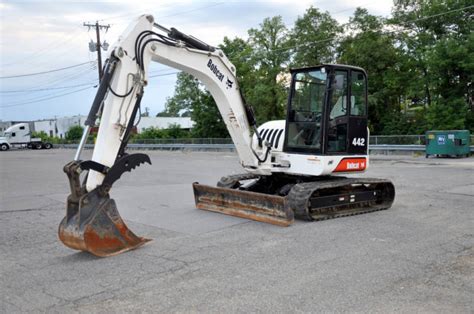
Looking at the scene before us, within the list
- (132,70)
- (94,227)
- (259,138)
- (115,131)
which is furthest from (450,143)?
(94,227)

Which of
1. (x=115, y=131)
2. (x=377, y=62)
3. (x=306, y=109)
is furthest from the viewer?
(x=377, y=62)

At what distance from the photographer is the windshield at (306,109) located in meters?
9.14

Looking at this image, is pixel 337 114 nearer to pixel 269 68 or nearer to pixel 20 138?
pixel 269 68

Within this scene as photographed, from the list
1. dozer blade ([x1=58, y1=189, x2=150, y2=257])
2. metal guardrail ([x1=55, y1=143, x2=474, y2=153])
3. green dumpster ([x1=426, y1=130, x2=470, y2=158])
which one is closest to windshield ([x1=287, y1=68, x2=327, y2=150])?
dozer blade ([x1=58, y1=189, x2=150, y2=257])

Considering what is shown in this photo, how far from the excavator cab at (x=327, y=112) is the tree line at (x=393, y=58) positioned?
80.0 ft

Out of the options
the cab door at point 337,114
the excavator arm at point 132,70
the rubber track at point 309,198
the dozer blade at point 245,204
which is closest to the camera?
the excavator arm at point 132,70

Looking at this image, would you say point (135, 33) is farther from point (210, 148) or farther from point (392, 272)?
point (210, 148)

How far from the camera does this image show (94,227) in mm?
6336

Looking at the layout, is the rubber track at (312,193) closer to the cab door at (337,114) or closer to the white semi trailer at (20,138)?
the cab door at (337,114)

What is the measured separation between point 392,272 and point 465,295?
0.91 meters

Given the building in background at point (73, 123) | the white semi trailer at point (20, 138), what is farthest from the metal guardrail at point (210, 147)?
the building in background at point (73, 123)

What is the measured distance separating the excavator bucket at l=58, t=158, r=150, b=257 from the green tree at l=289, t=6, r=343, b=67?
114 feet

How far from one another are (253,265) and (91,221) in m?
2.23

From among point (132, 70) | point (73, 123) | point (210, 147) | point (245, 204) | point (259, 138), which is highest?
point (73, 123)
